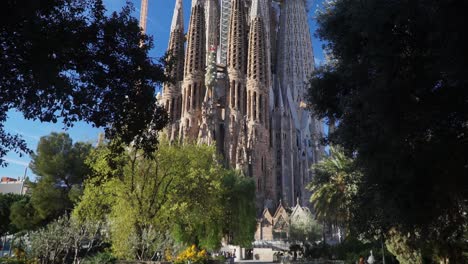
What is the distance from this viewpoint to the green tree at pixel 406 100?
7187 millimetres

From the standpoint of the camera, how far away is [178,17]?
63.0m

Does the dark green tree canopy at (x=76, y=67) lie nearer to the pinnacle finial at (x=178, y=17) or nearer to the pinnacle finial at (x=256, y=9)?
the pinnacle finial at (x=256, y=9)

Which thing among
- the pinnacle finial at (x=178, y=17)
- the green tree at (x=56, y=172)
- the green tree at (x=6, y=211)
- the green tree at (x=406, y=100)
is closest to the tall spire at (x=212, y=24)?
the pinnacle finial at (x=178, y=17)

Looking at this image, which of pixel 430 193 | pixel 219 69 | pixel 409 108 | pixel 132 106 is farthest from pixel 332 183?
pixel 219 69

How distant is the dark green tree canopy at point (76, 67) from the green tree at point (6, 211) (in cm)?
3548

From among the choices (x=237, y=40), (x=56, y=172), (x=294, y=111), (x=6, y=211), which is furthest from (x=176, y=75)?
(x=6, y=211)

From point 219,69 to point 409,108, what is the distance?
52.7m

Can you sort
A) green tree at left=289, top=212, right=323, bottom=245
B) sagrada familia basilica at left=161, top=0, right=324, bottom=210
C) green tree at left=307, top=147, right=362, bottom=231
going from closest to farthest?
green tree at left=307, top=147, right=362, bottom=231 < green tree at left=289, top=212, right=323, bottom=245 < sagrada familia basilica at left=161, top=0, right=324, bottom=210

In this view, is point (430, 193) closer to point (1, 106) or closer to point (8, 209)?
point (1, 106)

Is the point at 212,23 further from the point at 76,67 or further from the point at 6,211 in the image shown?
the point at 76,67

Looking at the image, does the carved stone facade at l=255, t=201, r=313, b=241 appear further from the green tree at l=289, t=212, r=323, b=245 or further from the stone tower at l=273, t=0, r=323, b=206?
the stone tower at l=273, t=0, r=323, b=206

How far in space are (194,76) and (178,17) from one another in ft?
45.0

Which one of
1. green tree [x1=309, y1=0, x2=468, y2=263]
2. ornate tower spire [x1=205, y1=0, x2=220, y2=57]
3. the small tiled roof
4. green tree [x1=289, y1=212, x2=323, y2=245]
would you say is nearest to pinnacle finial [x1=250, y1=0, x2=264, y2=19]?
ornate tower spire [x1=205, y1=0, x2=220, y2=57]

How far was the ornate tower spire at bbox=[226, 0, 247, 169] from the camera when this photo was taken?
5059 centimetres
